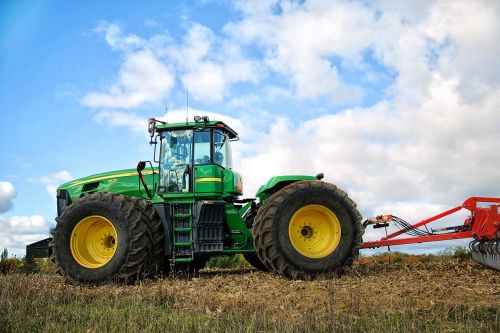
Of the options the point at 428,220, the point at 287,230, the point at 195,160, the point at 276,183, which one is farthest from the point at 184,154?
the point at 428,220

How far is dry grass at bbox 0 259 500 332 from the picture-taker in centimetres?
624

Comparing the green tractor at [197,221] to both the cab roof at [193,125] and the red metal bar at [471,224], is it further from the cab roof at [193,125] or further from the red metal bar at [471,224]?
the red metal bar at [471,224]

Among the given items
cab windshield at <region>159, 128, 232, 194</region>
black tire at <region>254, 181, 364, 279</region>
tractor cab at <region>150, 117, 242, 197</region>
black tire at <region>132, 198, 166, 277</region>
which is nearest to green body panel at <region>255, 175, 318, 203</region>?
black tire at <region>254, 181, 364, 279</region>

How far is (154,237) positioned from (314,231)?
10.3ft

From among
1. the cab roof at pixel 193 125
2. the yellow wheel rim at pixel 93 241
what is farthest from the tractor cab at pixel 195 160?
the yellow wheel rim at pixel 93 241

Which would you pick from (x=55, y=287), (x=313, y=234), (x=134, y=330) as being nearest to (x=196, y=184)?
(x=313, y=234)

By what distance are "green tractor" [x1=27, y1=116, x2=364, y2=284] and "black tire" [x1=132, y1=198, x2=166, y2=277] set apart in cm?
2

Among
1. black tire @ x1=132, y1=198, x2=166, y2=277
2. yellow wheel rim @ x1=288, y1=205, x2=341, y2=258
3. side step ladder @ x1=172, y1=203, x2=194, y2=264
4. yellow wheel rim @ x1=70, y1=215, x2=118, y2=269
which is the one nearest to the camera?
yellow wheel rim @ x1=288, y1=205, x2=341, y2=258

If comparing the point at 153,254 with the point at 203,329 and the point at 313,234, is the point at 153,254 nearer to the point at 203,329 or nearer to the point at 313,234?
the point at 313,234

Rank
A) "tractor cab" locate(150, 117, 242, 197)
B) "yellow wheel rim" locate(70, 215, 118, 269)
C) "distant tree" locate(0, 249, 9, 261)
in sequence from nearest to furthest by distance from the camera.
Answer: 1. "yellow wheel rim" locate(70, 215, 118, 269)
2. "tractor cab" locate(150, 117, 242, 197)
3. "distant tree" locate(0, 249, 9, 261)

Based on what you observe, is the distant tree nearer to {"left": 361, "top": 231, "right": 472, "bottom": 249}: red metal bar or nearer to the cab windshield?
the cab windshield

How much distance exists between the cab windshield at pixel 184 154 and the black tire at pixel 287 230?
1.77 meters

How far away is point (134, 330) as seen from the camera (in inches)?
240

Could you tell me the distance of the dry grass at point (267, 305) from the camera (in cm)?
624
